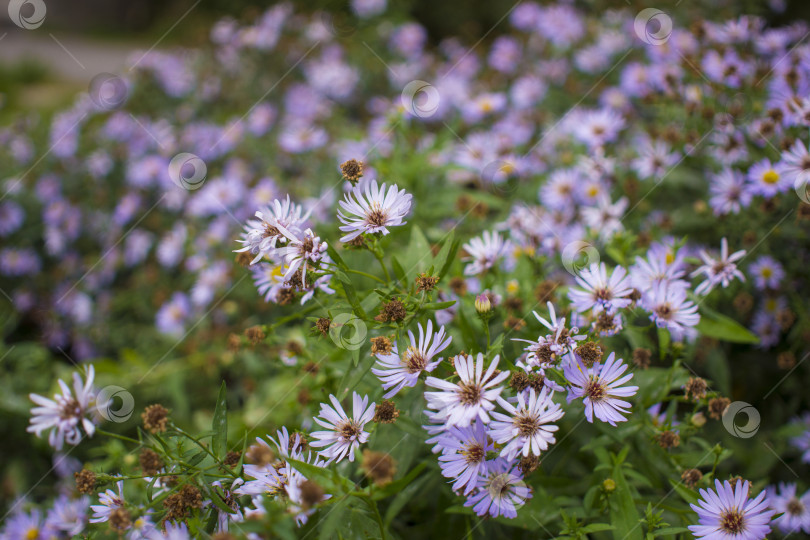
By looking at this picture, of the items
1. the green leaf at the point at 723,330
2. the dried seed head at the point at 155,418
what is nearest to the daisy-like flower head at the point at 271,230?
the dried seed head at the point at 155,418

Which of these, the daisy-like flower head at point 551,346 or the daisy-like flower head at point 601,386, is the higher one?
the daisy-like flower head at point 551,346

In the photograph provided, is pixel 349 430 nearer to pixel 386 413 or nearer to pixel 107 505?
pixel 386 413

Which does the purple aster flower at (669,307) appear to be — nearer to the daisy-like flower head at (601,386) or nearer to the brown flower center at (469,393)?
the daisy-like flower head at (601,386)

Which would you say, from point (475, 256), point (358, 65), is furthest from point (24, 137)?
point (475, 256)

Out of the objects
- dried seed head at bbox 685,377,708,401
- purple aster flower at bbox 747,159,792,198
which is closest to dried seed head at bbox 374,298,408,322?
dried seed head at bbox 685,377,708,401

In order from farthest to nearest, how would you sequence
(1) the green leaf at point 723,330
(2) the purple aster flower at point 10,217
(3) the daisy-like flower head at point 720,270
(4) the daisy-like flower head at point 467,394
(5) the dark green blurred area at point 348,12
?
1. (2) the purple aster flower at point 10,217
2. (5) the dark green blurred area at point 348,12
3. (1) the green leaf at point 723,330
4. (3) the daisy-like flower head at point 720,270
5. (4) the daisy-like flower head at point 467,394

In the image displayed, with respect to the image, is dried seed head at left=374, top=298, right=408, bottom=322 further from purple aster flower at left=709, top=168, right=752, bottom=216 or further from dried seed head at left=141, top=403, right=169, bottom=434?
purple aster flower at left=709, top=168, right=752, bottom=216

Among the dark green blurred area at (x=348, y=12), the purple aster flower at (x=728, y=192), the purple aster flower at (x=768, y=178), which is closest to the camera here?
the purple aster flower at (x=768, y=178)
